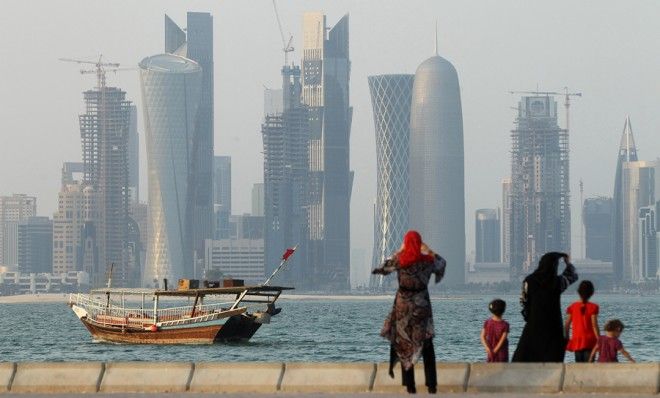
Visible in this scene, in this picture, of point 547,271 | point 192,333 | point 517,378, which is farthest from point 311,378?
point 192,333

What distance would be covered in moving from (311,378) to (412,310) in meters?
2.27

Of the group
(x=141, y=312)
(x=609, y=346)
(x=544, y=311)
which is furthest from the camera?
(x=141, y=312)

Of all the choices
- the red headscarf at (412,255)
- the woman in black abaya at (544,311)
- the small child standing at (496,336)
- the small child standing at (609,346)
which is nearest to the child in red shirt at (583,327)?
the small child standing at (609,346)

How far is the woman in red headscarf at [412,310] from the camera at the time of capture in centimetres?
2395

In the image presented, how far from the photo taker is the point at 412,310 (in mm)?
24188

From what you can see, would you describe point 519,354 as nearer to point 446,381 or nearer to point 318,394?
point 446,381

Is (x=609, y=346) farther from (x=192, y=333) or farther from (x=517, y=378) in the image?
(x=192, y=333)

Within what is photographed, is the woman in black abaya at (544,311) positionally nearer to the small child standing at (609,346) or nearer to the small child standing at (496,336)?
the small child standing at (496,336)

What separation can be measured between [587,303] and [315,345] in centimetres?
7180

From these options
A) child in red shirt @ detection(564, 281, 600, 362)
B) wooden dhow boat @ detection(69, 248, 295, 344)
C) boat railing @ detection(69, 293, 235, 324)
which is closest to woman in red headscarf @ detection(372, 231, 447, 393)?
child in red shirt @ detection(564, 281, 600, 362)

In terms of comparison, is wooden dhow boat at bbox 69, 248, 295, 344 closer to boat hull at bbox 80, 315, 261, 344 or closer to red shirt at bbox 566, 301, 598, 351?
boat hull at bbox 80, 315, 261, 344

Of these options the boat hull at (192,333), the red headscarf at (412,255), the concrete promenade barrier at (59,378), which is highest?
the red headscarf at (412,255)

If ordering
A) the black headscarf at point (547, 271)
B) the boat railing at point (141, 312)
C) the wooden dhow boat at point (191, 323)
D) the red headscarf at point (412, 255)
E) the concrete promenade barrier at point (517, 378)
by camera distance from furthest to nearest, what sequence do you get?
the boat railing at point (141, 312)
the wooden dhow boat at point (191, 323)
the black headscarf at point (547, 271)
the concrete promenade barrier at point (517, 378)
the red headscarf at point (412, 255)

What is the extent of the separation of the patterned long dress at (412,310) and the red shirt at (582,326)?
2.92m
